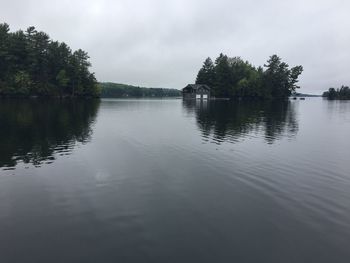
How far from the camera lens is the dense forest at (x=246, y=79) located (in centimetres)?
16830

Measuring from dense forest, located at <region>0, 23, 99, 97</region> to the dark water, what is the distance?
10306cm

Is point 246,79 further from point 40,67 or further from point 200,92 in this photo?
point 40,67

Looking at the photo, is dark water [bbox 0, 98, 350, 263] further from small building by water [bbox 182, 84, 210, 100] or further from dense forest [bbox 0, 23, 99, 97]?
small building by water [bbox 182, 84, 210, 100]

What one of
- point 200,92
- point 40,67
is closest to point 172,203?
point 40,67

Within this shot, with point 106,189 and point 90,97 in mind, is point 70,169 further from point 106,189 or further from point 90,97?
point 90,97

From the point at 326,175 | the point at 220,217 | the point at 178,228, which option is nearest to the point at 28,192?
the point at 178,228

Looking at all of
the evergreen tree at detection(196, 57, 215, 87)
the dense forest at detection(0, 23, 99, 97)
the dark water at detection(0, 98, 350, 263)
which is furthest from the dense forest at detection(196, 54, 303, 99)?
the dark water at detection(0, 98, 350, 263)

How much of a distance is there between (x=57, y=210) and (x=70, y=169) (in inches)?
263

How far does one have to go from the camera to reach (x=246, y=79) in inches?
6826

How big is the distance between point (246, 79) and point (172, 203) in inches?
6646

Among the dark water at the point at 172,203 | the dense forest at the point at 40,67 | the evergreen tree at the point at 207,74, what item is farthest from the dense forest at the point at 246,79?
the dark water at the point at 172,203

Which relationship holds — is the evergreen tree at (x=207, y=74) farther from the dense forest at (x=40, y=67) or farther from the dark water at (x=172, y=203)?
the dark water at (x=172, y=203)

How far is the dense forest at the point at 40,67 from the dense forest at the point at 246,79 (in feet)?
224

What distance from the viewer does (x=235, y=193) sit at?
15.2 meters
